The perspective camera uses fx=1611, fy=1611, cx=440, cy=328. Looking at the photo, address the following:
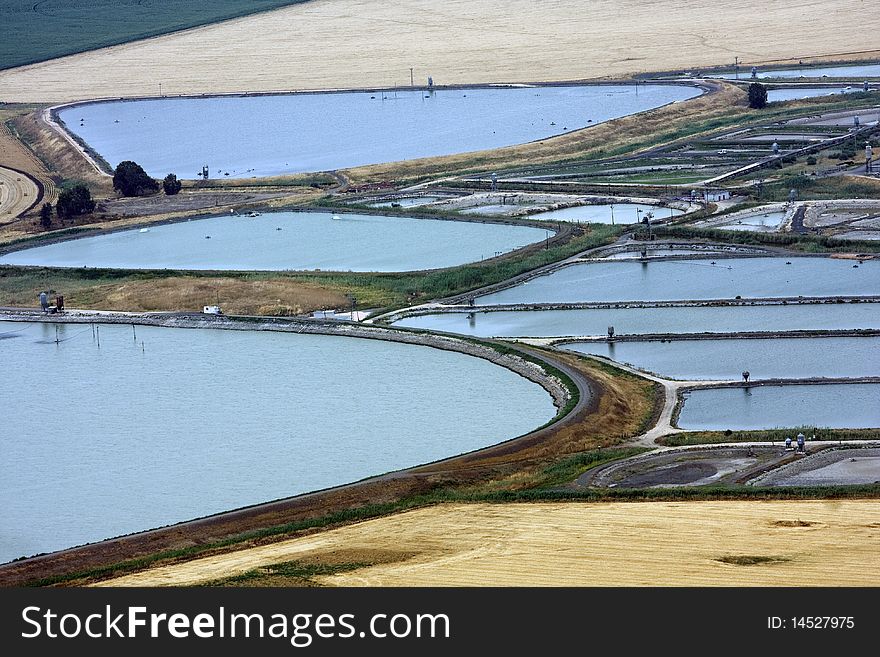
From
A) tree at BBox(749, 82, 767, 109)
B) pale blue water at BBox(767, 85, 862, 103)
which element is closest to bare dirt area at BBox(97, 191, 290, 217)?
tree at BBox(749, 82, 767, 109)

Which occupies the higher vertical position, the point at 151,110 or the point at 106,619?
the point at 151,110

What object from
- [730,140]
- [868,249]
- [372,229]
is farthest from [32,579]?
[730,140]

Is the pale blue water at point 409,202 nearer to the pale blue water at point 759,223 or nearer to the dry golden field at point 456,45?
the pale blue water at point 759,223

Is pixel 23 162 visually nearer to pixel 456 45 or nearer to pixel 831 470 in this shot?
pixel 456 45

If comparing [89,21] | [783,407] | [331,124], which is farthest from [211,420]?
[89,21]

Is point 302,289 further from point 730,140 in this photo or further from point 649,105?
point 649,105

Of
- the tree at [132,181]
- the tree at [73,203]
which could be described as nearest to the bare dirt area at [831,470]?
the tree at [73,203]

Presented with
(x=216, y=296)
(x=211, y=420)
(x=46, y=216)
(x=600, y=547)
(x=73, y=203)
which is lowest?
(x=600, y=547)
